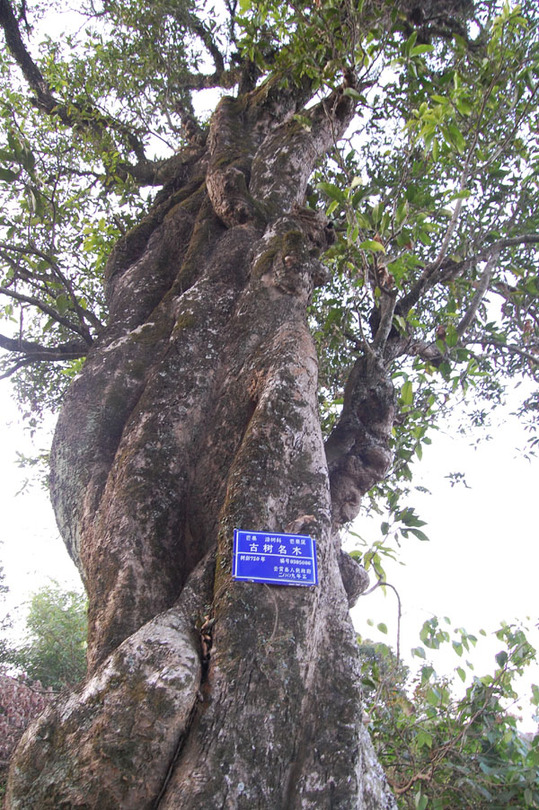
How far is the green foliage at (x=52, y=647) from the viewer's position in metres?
6.50

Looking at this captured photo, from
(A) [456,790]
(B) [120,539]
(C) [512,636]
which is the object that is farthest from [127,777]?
(C) [512,636]

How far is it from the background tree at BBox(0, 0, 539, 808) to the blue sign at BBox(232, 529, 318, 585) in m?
0.05

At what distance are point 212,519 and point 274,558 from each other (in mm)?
462

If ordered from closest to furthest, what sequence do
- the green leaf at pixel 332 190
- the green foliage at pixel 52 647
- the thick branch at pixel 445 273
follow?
the green leaf at pixel 332 190 < the thick branch at pixel 445 273 < the green foliage at pixel 52 647

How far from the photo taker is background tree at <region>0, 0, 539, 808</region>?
1479 mm

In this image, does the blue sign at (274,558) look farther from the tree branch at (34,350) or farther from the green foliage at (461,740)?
the tree branch at (34,350)

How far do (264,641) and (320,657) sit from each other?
0.90 ft

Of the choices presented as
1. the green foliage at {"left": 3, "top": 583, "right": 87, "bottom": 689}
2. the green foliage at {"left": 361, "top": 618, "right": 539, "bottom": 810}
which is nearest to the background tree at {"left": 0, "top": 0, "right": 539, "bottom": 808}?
the green foliage at {"left": 361, "top": 618, "right": 539, "bottom": 810}

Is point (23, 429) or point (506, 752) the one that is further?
point (23, 429)

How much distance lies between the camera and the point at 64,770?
1430mm

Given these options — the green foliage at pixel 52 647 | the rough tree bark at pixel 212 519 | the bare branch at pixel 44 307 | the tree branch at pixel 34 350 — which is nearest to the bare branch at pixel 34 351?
the tree branch at pixel 34 350

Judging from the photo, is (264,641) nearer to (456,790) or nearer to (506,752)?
(456,790)

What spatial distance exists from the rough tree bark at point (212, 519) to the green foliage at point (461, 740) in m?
0.61

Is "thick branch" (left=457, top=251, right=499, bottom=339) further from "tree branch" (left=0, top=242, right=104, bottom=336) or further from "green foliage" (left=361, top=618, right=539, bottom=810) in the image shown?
"tree branch" (left=0, top=242, right=104, bottom=336)
